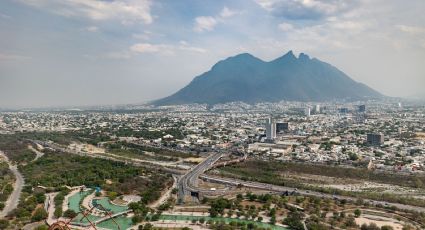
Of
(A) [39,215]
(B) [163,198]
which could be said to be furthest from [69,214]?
(B) [163,198]

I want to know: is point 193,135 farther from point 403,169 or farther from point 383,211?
point 383,211

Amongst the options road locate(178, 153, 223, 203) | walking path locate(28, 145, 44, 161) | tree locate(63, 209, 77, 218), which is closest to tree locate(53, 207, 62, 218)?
tree locate(63, 209, 77, 218)

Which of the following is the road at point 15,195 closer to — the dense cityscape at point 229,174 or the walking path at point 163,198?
the dense cityscape at point 229,174

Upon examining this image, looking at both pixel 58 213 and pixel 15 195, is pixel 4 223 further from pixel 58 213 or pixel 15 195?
pixel 15 195

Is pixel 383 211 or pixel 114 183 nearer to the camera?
pixel 383 211

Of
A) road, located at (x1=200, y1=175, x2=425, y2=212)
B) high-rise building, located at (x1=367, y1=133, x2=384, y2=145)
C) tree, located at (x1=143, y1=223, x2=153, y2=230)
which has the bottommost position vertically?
road, located at (x1=200, y1=175, x2=425, y2=212)

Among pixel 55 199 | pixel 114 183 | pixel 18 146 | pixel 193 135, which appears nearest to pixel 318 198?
pixel 114 183

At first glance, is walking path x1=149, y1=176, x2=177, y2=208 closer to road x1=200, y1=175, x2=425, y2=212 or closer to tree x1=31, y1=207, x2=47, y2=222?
road x1=200, y1=175, x2=425, y2=212

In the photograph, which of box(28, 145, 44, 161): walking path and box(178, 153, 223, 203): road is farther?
box(28, 145, 44, 161): walking path
